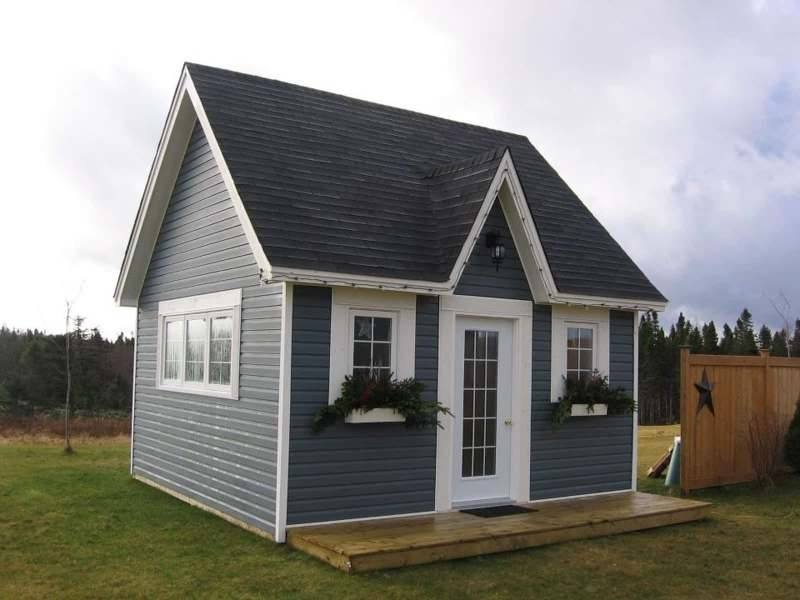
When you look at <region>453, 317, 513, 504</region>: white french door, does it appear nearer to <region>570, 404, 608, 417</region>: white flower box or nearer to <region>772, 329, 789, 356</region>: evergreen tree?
<region>570, 404, 608, 417</region>: white flower box

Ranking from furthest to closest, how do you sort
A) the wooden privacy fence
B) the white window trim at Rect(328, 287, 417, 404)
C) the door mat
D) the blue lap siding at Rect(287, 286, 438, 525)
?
the wooden privacy fence
the door mat
the white window trim at Rect(328, 287, 417, 404)
the blue lap siding at Rect(287, 286, 438, 525)

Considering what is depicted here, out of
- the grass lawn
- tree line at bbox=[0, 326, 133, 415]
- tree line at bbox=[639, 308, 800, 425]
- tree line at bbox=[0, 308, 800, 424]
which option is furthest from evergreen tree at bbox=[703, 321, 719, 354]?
the grass lawn

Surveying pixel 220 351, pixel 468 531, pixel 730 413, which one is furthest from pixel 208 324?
pixel 730 413

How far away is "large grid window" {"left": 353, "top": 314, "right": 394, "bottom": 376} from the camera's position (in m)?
8.31

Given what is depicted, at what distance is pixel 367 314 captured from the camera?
836cm

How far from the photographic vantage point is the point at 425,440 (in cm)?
868

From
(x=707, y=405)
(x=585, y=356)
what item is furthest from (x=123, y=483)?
(x=707, y=405)

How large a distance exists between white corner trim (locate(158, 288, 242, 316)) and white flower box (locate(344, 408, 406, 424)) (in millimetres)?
1917

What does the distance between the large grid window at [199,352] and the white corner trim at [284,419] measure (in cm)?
119

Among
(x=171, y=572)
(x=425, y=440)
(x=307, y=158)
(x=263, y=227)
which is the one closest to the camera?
(x=171, y=572)

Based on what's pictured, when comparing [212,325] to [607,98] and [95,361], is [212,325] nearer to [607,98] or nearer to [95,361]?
[607,98]

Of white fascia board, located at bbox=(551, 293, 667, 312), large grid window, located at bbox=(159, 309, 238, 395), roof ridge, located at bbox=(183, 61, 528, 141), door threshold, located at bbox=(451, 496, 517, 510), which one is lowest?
door threshold, located at bbox=(451, 496, 517, 510)

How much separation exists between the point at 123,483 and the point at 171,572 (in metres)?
4.87

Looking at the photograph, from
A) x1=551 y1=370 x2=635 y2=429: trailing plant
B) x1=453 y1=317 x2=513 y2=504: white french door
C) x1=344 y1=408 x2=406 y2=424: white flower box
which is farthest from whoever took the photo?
x1=551 y1=370 x2=635 y2=429: trailing plant
